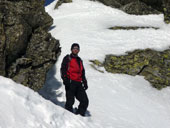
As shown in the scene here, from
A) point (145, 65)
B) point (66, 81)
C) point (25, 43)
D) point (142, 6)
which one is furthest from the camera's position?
point (142, 6)

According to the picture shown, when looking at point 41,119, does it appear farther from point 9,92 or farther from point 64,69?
point 64,69

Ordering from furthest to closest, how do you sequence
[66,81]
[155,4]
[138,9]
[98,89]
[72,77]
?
[155,4] < [138,9] < [98,89] < [72,77] < [66,81]

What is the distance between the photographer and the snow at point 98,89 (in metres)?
5.83

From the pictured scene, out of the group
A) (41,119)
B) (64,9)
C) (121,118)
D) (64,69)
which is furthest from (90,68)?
(64,9)

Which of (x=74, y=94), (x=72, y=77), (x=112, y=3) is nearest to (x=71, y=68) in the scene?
(x=72, y=77)

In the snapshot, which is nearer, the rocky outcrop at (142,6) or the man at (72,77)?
the man at (72,77)

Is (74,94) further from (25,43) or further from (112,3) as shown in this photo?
(112,3)

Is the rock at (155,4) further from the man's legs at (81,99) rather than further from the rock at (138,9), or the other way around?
the man's legs at (81,99)

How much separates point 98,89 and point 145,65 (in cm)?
564

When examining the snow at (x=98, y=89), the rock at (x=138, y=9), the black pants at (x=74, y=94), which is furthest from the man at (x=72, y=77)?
the rock at (x=138, y=9)

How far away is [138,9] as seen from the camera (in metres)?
27.2

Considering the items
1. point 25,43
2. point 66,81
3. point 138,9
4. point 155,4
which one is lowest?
point 66,81

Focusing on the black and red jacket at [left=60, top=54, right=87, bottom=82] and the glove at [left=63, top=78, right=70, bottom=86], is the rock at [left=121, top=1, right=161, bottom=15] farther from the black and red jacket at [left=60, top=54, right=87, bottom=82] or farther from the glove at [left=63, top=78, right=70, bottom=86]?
the glove at [left=63, top=78, right=70, bottom=86]

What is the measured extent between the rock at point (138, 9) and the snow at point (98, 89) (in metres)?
1.30
